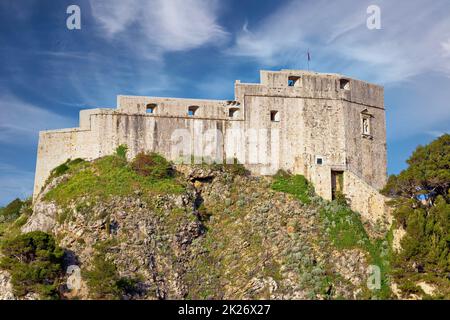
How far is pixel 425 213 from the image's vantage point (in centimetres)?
4291

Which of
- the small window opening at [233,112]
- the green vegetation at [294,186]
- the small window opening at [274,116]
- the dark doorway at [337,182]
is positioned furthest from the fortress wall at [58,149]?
the dark doorway at [337,182]

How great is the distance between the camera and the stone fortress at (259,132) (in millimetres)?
47562

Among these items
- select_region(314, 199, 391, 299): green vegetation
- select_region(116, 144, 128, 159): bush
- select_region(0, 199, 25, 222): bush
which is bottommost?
select_region(314, 199, 391, 299): green vegetation

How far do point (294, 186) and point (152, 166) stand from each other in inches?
342

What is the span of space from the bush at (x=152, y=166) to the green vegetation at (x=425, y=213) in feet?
43.3

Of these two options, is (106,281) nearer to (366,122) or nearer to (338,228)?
(338,228)

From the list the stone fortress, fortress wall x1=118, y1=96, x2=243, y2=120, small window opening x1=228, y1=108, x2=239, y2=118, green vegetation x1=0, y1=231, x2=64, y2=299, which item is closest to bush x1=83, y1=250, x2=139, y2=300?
green vegetation x1=0, y1=231, x2=64, y2=299

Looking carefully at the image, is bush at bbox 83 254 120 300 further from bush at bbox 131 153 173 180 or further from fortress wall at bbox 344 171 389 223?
fortress wall at bbox 344 171 389 223

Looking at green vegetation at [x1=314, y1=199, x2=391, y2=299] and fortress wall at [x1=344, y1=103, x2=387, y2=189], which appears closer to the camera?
green vegetation at [x1=314, y1=199, x2=391, y2=299]

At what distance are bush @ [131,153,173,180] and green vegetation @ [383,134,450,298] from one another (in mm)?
13185

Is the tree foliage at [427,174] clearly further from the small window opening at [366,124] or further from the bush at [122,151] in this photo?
the bush at [122,151]

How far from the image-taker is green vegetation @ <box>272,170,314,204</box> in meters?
46.1

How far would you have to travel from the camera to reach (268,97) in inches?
1934
